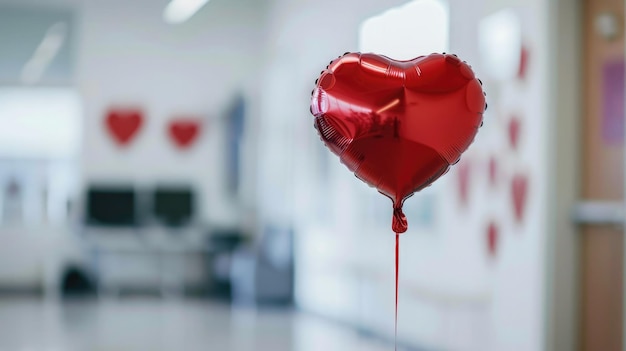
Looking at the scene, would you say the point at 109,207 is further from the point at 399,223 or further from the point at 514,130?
the point at 399,223

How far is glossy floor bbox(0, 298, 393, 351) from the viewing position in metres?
6.12

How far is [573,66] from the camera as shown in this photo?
14.7 feet

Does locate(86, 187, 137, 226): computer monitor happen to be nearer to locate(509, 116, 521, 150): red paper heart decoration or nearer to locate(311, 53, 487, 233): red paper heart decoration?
locate(509, 116, 521, 150): red paper heart decoration

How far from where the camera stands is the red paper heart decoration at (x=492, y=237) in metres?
4.83

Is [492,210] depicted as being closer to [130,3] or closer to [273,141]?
[273,141]

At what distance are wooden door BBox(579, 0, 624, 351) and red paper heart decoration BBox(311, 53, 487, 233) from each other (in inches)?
72.5

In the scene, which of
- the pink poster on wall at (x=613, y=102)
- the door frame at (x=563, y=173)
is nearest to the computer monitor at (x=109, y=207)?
the door frame at (x=563, y=173)

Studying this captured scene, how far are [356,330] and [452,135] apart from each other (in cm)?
456

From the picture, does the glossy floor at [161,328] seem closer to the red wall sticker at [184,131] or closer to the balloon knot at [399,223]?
the red wall sticker at [184,131]

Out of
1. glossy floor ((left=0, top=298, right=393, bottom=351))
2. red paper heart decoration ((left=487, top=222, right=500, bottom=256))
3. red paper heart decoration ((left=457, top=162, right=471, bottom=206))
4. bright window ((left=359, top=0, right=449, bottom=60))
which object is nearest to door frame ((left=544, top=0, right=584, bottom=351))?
red paper heart decoration ((left=487, top=222, right=500, bottom=256))

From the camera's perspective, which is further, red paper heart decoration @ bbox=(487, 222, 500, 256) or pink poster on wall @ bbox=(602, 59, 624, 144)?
red paper heart decoration @ bbox=(487, 222, 500, 256)

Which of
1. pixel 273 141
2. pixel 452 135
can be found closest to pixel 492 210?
pixel 452 135

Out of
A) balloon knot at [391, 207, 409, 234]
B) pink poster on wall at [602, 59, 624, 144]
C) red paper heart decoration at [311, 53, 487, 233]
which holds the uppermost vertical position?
pink poster on wall at [602, 59, 624, 144]

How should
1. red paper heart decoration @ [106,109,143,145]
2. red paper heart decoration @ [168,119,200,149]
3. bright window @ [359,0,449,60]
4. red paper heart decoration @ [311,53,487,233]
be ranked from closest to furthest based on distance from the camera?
red paper heart decoration @ [311,53,487,233], bright window @ [359,0,449,60], red paper heart decoration @ [106,109,143,145], red paper heart decoration @ [168,119,200,149]
